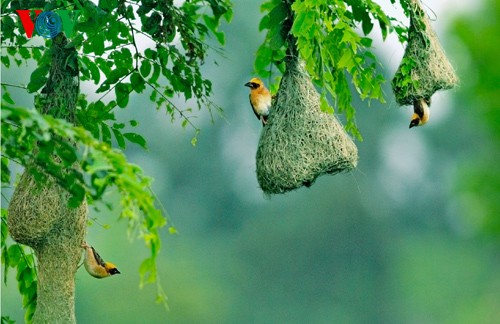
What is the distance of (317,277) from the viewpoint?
23438mm

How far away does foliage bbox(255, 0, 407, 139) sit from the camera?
4094 mm

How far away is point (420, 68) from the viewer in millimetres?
4578

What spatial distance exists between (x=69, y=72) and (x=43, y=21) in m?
0.26

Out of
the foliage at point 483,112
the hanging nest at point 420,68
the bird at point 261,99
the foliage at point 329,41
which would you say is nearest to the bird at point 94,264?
the bird at point 261,99

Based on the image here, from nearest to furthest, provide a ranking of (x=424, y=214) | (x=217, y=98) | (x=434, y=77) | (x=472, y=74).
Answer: (x=434, y=77)
(x=472, y=74)
(x=217, y=98)
(x=424, y=214)

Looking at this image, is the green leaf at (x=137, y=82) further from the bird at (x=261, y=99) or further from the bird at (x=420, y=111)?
the bird at (x=420, y=111)

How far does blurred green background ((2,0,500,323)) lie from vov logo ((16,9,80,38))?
1704 centimetres

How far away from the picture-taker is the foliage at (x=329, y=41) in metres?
4.09

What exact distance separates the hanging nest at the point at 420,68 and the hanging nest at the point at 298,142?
34cm

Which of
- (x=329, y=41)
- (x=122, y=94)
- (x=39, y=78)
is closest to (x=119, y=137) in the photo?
(x=122, y=94)

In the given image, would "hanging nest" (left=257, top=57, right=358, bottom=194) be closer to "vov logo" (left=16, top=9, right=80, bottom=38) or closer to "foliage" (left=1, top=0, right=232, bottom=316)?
"foliage" (left=1, top=0, right=232, bottom=316)

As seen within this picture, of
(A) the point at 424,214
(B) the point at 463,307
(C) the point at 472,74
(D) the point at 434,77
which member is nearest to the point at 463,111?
(A) the point at 424,214

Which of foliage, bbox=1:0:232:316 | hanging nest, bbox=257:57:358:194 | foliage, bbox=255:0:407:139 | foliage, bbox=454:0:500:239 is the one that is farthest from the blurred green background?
hanging nest, bbox=257:57:358:194

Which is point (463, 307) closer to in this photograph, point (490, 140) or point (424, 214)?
point (424, 214)
